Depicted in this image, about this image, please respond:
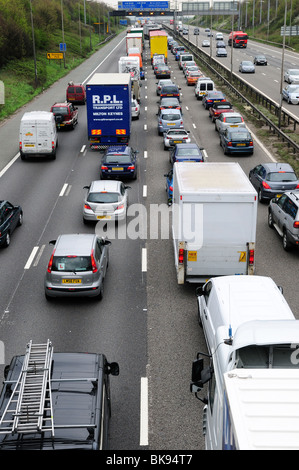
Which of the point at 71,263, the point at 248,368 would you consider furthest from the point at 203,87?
the point at 248,368

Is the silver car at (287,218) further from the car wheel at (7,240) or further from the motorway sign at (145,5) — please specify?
the motorway sign at (145,5)

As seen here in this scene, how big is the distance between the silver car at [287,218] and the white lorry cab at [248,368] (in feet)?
19.6

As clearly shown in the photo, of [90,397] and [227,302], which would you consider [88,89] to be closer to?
[227,302]

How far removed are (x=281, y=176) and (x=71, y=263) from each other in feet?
37.5

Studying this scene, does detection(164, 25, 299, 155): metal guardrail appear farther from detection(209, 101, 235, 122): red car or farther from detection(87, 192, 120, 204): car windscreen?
detection(87, 192, 120, 204): car windscreen

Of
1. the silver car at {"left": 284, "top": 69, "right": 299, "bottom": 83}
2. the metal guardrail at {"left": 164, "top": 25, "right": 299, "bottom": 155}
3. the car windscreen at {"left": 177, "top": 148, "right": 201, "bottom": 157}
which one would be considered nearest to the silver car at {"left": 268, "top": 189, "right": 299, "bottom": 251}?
the car windscreen at {"left": 177, "top": 148, "right": 201, "bottom": 157}

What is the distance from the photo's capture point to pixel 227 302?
12.5m

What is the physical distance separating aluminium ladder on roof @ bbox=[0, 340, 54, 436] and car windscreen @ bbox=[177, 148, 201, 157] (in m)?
20.5

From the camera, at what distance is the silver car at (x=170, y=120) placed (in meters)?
38.5

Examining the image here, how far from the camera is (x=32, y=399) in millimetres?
8383

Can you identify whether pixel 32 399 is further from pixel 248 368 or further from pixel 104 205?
pixel 104 205
